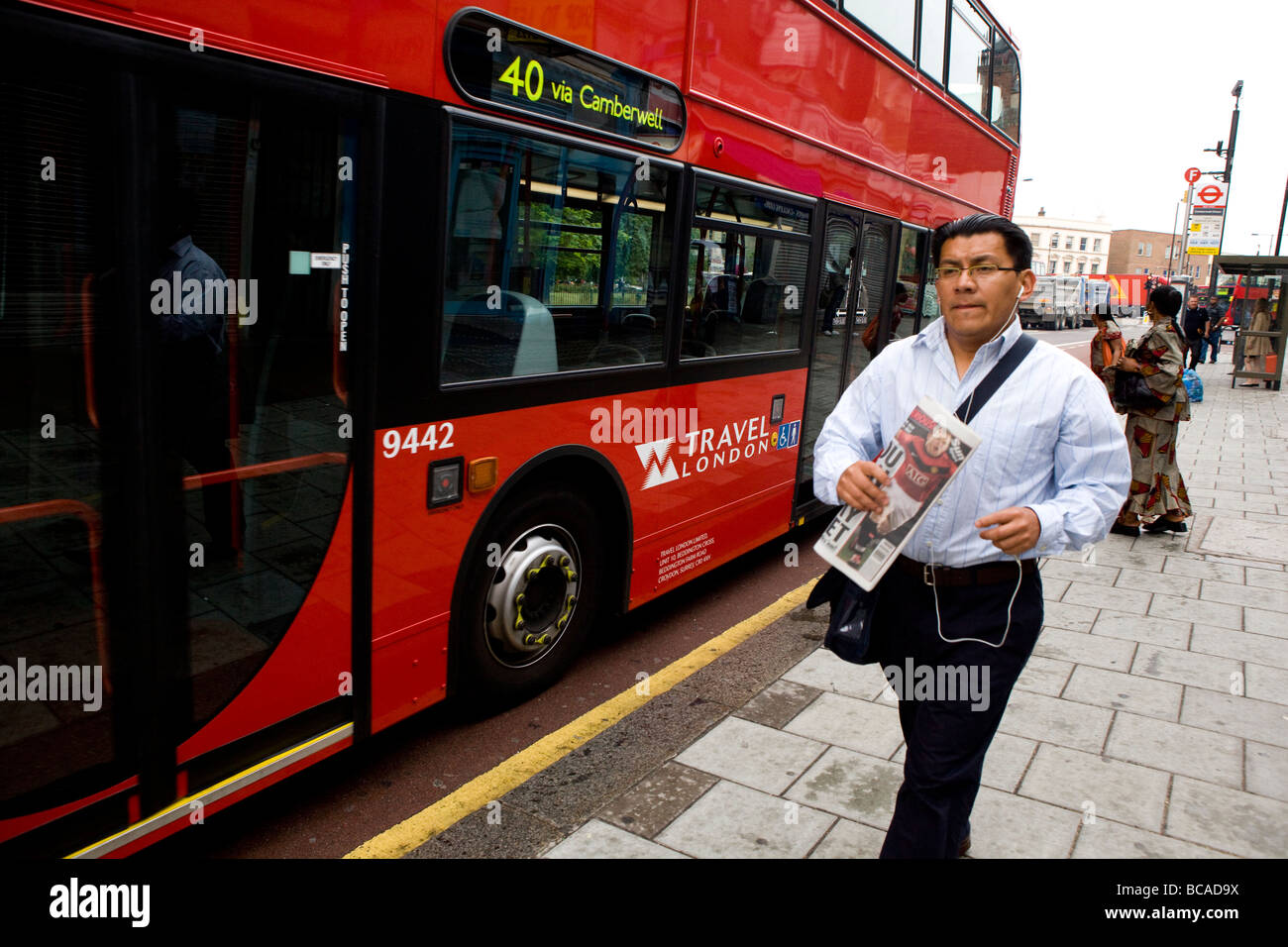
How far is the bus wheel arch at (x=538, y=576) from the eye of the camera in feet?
12.3

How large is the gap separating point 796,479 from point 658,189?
8.93 feet

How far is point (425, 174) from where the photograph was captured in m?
3.16

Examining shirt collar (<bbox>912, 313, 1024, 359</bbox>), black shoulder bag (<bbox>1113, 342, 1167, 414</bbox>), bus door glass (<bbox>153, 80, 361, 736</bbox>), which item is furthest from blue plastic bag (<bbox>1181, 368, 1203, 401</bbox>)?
bus door glass (<bbox>153, 80, 361, 736</bbox>)

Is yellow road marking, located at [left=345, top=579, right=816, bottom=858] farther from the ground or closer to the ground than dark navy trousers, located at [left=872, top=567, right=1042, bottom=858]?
closer to the ground

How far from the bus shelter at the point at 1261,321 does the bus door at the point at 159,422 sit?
2032cm

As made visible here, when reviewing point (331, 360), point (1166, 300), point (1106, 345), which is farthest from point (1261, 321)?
point (331, 360)

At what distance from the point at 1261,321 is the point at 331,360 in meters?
21.5

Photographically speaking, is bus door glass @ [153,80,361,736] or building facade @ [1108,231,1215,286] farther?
building facade @ [1108,231,1215,286]

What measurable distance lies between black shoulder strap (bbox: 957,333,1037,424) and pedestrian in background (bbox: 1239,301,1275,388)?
2072 centimetres

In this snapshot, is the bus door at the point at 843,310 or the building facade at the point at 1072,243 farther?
the building facade at the point at 1072,243

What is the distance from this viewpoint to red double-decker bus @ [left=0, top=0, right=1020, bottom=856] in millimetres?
2357

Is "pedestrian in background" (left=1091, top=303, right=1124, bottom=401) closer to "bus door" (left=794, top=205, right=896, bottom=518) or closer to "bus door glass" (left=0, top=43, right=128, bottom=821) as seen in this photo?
"bus door" (left=794, top=205, right=896, bottom=518)

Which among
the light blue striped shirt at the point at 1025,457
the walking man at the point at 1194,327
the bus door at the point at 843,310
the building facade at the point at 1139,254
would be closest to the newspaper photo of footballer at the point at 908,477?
the light blue striped shirt at the point at 1025,457
